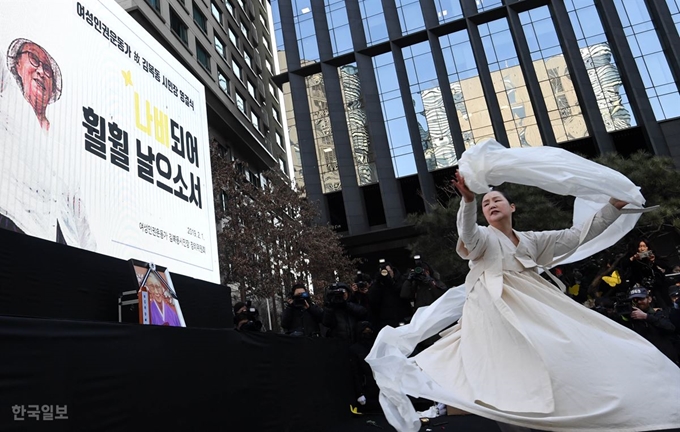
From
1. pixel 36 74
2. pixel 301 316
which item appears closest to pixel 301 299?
pixel 301 316

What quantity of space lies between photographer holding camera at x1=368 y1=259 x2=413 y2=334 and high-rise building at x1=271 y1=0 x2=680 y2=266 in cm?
1936

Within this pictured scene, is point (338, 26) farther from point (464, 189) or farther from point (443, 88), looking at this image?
point (464, 189)

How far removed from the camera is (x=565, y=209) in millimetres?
16250

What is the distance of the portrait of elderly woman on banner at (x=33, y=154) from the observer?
304cm

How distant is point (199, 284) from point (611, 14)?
2630 centimetres

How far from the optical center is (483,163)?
2182 millimetres

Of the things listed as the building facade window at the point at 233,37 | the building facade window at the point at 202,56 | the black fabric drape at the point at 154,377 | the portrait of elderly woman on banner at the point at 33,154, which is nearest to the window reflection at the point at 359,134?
the building facade window at the point at 233,37

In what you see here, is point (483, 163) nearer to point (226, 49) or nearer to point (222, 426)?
point (222, 426)

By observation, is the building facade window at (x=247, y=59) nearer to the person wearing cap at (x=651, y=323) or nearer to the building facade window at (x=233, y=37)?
the building facade window at (x=233, y=37)

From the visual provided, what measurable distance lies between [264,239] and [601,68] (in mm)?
19634

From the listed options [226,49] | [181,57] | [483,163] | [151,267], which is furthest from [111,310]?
[226,49]

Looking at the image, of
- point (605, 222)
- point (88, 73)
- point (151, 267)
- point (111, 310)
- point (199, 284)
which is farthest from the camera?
point (199, 284)

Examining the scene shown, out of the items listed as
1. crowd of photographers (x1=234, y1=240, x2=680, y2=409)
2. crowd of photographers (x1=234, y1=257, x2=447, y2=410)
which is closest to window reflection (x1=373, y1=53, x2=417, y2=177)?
crowd of photographers (x1=234, y1=240, x2=680, y2=409)

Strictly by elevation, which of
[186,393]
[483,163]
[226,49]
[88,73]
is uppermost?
[226,49]
